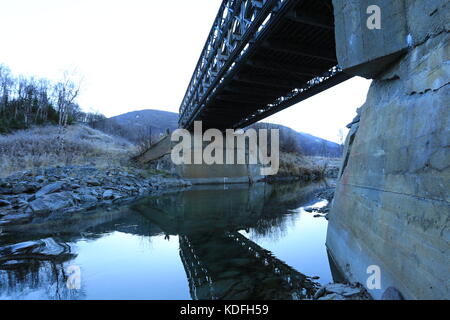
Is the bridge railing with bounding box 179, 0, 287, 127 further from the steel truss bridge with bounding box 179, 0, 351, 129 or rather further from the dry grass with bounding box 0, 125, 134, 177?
the dry grass with bounding box 0, 125, 134, 177

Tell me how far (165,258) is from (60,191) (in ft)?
32.1

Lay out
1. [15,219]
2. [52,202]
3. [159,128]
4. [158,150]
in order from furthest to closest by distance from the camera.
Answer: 1. [159,128]
2. [158,150]
3. [52,202]
4. [15,219]

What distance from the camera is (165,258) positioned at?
6.21 metres

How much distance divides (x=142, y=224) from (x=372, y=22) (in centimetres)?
962

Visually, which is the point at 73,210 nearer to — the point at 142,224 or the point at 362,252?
the point at 142,224

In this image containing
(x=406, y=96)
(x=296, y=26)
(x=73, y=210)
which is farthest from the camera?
(x=73, y=210)

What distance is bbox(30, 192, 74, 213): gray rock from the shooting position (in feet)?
34.8

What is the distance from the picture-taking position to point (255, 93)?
14320 millimetres

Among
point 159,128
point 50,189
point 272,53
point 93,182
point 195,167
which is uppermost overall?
point 159,128

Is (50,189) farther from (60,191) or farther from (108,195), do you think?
(108,195)

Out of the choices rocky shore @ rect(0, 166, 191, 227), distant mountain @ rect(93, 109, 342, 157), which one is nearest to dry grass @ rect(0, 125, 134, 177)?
rocky shore @ rect(0, 166, 191, 227)

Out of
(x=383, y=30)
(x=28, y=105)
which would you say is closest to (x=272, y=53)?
(x=383, y=30)

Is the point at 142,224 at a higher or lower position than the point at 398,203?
lower
